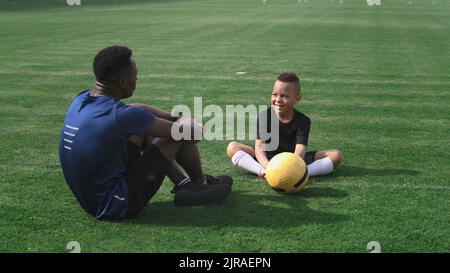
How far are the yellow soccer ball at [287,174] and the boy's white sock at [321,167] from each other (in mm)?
589

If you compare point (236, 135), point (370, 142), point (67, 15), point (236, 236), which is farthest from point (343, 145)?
point (67, 15)

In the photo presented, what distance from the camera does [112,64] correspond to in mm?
5602

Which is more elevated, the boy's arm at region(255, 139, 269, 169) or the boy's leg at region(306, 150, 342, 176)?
the boy's arm at region(255, 139, 269, 169)

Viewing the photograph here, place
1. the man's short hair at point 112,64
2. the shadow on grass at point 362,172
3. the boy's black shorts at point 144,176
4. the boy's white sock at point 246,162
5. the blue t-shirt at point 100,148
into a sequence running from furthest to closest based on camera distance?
the shadow on grass at point 362,172, the boy's white sock at point 246,162, the boy's black shorts at point 144,176, the man's short hair at point 112,64, the blue t-shirt at point 100,148

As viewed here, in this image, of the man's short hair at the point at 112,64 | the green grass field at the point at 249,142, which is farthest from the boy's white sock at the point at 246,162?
the man's short hair at the point at 112,64

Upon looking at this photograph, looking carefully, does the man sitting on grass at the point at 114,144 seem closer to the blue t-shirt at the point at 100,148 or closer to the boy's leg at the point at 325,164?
the blue t-shirt at the point at 100,148

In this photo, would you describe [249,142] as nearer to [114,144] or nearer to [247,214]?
[247,214]

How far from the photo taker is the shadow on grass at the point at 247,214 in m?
5.88

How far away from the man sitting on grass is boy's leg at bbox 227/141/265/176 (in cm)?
148

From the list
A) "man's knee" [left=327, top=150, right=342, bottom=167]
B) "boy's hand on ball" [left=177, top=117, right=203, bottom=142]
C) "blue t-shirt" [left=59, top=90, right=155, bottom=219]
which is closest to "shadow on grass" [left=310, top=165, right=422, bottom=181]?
"man's knee" [left=327, top=150, right=342, bottom=167]

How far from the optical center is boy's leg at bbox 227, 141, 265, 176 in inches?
288

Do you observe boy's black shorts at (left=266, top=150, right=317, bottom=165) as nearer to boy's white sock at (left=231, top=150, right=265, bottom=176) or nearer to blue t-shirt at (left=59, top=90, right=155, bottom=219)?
boy's white sock at (left=231, top=150, right=265, bottom=176)
